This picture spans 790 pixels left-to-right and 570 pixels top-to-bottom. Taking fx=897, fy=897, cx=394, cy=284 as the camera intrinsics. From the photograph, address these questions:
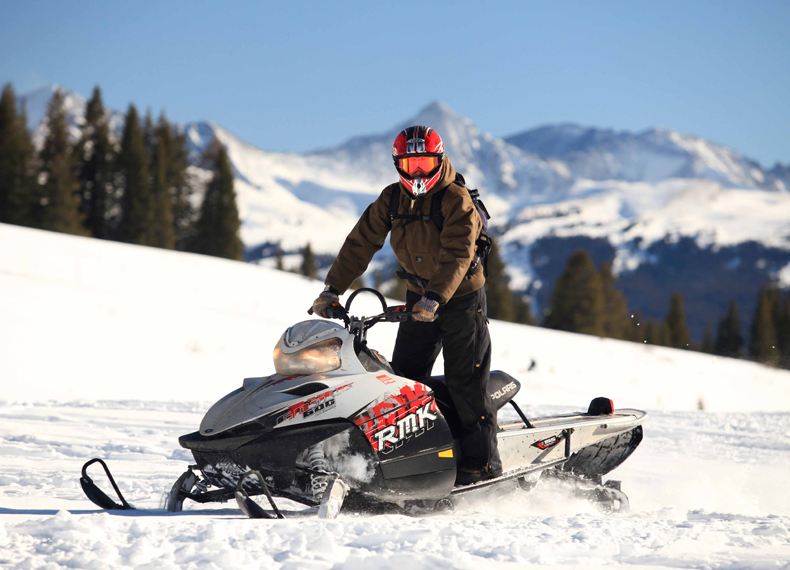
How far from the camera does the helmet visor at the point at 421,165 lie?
16.3 ft

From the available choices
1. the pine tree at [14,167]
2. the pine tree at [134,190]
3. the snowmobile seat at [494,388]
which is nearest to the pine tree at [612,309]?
Answer: the pine tree at [134,190]

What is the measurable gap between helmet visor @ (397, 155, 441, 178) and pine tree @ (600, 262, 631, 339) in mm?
46954

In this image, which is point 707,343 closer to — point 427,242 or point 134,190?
point 134,190

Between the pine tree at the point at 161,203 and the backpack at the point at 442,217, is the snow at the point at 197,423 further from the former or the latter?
the pine tree at the point at 161,203

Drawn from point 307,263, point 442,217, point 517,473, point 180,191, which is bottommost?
point 517,473

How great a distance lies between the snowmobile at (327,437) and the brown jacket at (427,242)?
1.12 ft

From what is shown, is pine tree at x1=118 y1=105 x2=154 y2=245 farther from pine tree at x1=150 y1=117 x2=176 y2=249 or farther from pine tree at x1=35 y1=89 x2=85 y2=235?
pine tree at x1=35 y1=89 x2=85 y2=235

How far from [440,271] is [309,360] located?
877 millimetres

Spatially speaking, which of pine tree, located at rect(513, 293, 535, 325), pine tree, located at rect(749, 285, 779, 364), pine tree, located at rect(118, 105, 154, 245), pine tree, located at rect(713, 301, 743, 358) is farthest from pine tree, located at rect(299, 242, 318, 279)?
pine tree, located at rect(749, 285, 779, 364)

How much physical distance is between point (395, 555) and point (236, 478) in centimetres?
116

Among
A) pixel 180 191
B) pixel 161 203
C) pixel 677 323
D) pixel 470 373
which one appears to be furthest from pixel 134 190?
pixel 470 373

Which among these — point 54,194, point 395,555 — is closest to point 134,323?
point 395,555

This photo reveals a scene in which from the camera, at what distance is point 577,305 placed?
47.9 m

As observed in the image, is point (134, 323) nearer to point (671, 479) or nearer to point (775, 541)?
point (671, 479)
